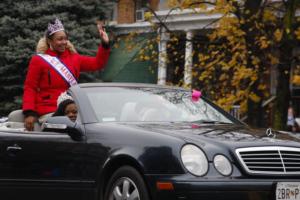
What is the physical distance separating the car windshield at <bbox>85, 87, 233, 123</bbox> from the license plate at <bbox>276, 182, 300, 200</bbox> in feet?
4.72

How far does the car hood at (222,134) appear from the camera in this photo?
668 cm

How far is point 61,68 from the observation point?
29.4ft

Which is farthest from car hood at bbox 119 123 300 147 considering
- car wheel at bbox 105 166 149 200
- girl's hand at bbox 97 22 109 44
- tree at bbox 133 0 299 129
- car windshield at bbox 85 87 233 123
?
tree at bbox 133 0 299 129

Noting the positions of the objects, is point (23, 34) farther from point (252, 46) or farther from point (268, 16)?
point (252, 46)

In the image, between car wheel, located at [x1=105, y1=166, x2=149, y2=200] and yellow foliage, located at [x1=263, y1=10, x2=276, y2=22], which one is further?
yellow foliage, located at [x1=263, y1=10, x2=276, y2=22]

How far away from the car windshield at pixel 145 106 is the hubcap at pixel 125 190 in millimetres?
860

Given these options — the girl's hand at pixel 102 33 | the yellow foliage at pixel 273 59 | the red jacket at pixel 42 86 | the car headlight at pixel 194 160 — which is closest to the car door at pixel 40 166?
the red jacket at pixel 42 86

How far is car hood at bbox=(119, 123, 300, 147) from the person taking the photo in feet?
21.9

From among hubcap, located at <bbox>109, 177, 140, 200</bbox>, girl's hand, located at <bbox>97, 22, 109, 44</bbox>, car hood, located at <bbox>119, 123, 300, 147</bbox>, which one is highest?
girl's hand, located at <bbox>97, 22, 109, 44</bbox>

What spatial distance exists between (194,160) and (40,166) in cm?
189

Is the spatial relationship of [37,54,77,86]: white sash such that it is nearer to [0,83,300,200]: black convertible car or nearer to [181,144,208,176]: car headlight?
[0,83,300,200]: black convertible car

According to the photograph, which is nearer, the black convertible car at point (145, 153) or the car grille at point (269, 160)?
the black convertible car at point (145, 153)

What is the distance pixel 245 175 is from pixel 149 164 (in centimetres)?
73

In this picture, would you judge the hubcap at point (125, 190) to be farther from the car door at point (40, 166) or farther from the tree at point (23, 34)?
the tree at point (23, 34)
